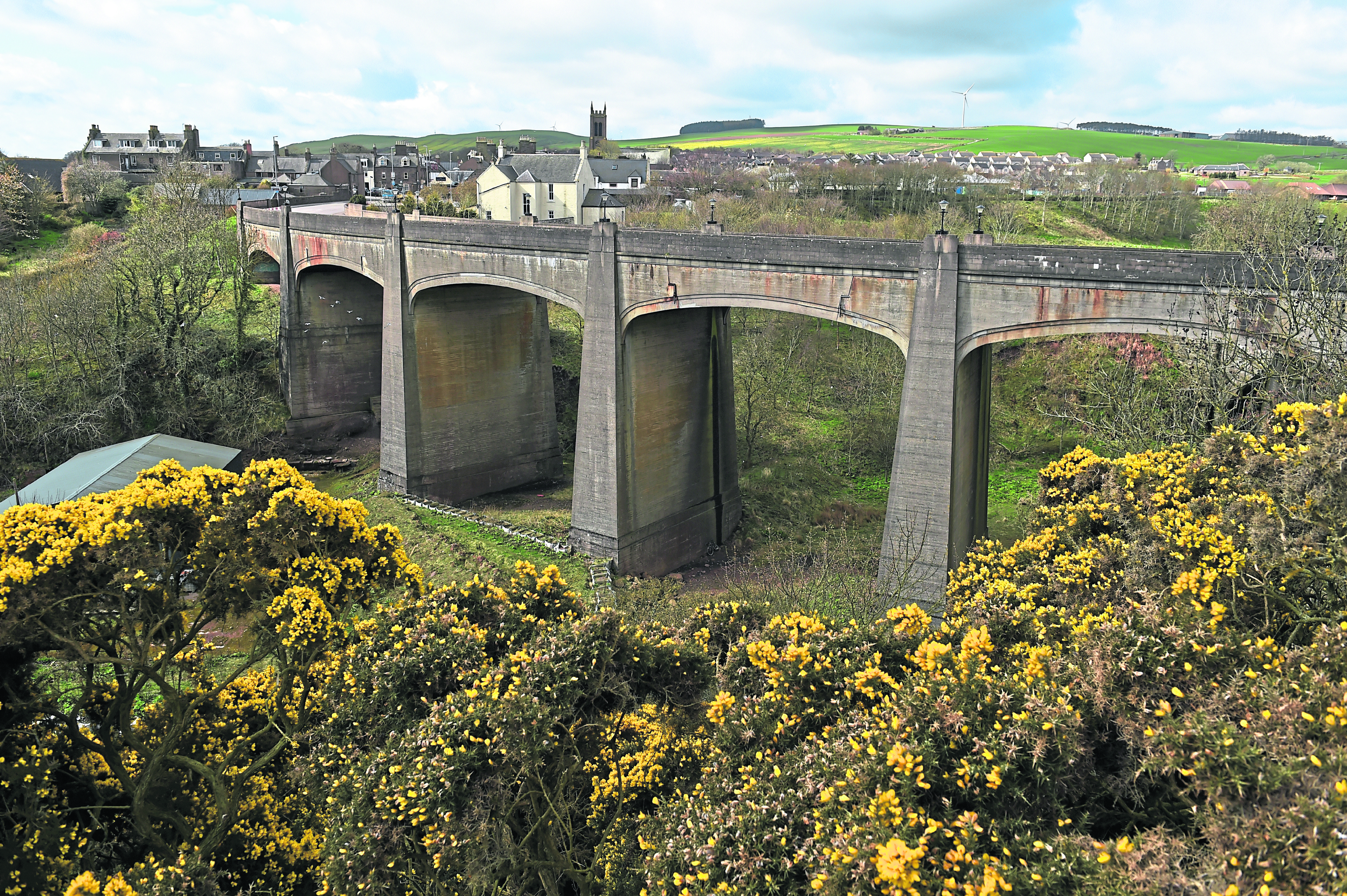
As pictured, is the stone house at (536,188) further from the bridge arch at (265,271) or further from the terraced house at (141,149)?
the terraced house at (141,149)

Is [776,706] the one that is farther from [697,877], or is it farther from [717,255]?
[717,255]

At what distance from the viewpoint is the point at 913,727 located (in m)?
8.60

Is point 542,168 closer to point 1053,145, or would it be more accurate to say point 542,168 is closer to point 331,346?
point 331,346

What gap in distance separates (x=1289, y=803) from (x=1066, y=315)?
15883 millimetres

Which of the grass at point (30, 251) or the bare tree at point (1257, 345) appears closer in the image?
the bare tree at point (1257, 345)

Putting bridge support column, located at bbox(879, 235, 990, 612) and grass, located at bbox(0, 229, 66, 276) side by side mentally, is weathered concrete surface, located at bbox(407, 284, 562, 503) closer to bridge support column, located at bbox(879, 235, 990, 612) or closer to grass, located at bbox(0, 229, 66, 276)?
bridge support column, located at bbox(879, 235, 990, 612)

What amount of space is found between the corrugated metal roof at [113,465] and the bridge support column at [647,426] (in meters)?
15.0

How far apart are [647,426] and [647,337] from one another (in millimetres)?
3013

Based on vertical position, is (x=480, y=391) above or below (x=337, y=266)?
below

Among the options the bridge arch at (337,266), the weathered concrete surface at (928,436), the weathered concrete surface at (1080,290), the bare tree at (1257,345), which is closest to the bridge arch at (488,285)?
the bridge arch at (337,266)

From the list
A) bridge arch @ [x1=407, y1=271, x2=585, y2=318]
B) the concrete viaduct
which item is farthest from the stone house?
bridge arch @ [x1=407, y1=271, x2=585, y2=318]

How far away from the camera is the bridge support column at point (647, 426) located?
28234mm

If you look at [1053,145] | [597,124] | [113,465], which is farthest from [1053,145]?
[113,465]

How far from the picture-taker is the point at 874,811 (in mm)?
7852
